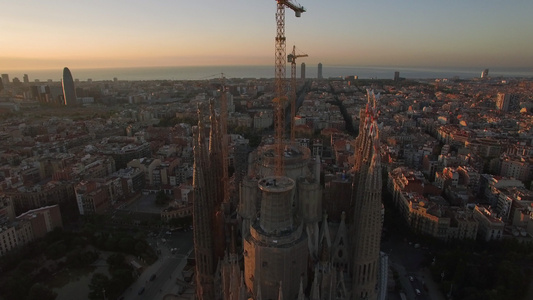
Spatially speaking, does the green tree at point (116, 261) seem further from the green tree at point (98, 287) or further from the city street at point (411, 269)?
the city street at point (411, 269)

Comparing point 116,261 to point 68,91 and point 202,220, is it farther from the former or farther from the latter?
point 68,91

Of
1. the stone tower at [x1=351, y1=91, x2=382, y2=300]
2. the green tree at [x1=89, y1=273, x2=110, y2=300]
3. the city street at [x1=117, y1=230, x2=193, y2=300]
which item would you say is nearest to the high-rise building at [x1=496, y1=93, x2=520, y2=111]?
the city street at [x1=117, y1=230, x2=193, y2=300]

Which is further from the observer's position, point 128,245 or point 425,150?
point 425,150

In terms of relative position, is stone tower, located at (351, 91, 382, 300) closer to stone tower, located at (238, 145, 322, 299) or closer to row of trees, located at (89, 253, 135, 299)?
stone tower, located at (238, 145, 322, 299)

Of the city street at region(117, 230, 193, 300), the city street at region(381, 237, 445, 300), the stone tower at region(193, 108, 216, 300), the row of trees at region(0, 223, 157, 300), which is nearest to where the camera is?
the stone tower at region(193, 108, 216, 300)

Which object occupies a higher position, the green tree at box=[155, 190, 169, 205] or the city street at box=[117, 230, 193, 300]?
the green tree at box=[155, 190, 169, 205]

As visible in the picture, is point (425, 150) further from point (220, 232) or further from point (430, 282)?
point (220, 232)

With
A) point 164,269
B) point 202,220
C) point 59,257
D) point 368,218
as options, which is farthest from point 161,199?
point 368,218

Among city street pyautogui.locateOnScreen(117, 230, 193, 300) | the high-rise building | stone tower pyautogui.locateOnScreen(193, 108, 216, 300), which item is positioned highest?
stone tower pyautogui.locateOnScreen(193, 108, 216, 300)

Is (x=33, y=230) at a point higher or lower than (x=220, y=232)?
lower

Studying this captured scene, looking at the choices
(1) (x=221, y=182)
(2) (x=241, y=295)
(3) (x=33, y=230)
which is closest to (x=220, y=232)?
(1) (x=221, y=182)
